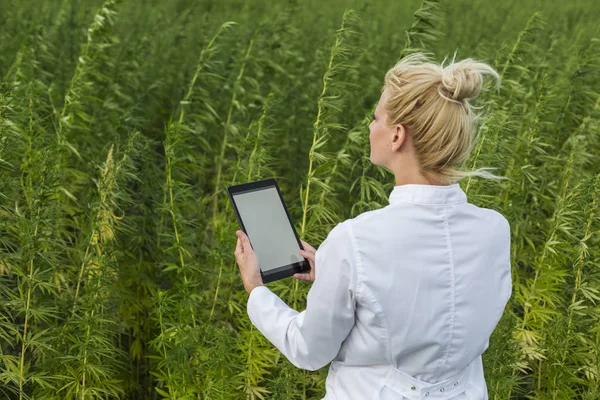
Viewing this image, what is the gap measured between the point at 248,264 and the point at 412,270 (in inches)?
21.7

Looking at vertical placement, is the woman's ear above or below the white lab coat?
above

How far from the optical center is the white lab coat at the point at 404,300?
1.87 m

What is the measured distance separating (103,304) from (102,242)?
0.29 metres

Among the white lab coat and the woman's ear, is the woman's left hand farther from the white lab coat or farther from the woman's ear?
the woman's ear

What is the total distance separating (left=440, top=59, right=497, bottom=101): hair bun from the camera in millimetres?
1908

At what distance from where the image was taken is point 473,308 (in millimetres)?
2008

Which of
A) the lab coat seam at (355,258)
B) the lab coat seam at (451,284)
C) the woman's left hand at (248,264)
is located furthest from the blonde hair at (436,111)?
the woman's left hand at (248,264)

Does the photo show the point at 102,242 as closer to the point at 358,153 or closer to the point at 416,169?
the point at 358,153

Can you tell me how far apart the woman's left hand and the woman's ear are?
553mm

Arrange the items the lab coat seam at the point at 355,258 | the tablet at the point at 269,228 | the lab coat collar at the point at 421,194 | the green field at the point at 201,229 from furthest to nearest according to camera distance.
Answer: the green field at the point at 201,229 → the tablet at the point at 269,228 → the lab coat collar at the point at 421,194 → the lab coat seam at the point at 355,258

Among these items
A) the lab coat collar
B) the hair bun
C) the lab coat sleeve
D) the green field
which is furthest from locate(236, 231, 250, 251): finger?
the green field

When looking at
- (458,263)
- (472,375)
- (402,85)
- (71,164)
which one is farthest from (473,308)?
(71,164)

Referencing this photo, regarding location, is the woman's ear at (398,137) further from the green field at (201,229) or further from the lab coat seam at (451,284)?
the green field at (201,229)

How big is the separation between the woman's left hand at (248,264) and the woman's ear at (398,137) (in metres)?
0.55
